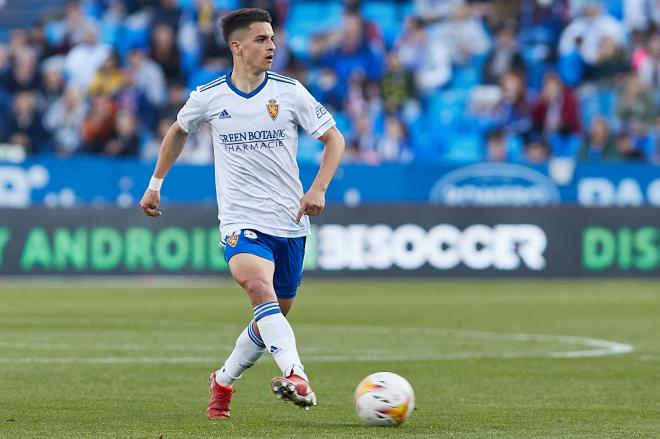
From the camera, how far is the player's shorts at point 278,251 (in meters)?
8.30

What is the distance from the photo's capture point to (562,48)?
26.0 metres

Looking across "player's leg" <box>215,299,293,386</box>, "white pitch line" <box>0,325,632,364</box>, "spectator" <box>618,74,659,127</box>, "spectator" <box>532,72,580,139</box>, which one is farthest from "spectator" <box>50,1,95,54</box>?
"player's leg" <box>215,299,293,386</box>

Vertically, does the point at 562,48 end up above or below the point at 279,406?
above

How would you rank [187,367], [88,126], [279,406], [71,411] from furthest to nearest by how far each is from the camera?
[88,126], [187,367], [279,406], [71,411]

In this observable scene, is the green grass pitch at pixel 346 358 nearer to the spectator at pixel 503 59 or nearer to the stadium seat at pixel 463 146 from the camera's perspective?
the stadium seat at pixel 463 146

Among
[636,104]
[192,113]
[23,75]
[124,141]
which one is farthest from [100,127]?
[192,113]

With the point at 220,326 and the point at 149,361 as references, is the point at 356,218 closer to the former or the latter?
the point at 220,326

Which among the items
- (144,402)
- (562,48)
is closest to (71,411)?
(144,402)

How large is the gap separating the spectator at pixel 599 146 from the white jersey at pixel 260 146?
15663 millimetres

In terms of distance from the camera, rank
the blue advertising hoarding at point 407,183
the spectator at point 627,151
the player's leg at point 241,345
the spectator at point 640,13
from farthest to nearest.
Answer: the spectator at point 640,13 < the spectator at point 627,151 < the blue advertising hoarding at point 407,183 < the player's leg at point 241,345

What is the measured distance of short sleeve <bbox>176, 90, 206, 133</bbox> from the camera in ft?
28.1

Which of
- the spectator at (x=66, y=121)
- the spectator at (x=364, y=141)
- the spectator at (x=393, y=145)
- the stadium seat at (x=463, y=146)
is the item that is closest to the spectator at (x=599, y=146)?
the stadium seat at (x=463, y=146)

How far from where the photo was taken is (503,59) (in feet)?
83.5

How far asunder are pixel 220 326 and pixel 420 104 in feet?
35.3
